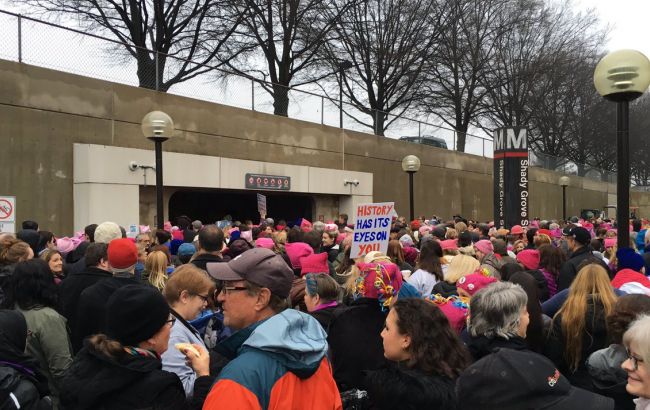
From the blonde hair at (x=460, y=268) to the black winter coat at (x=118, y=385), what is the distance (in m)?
3.67

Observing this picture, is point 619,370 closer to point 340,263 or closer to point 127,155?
point 340,263

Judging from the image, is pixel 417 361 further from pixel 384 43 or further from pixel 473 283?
pixel 384 43

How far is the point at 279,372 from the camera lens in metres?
2.26

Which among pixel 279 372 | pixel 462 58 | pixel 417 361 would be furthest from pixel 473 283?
pixel 462 58

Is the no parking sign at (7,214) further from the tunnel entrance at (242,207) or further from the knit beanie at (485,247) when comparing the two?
the tunnel entrance at (242,207)

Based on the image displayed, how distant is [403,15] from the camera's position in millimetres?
31109

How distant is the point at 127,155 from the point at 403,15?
68.1 ft

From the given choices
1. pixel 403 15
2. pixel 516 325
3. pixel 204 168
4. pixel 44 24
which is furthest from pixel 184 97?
pixel 403 15

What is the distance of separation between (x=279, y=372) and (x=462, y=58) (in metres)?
35.5

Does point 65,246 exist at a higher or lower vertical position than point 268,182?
lower

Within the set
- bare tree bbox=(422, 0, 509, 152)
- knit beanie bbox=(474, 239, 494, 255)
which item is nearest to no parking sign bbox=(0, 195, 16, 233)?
knit beanie bbox=(474, 239, 494, 255)

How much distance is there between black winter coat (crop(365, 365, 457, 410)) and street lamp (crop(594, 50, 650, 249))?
189 inches

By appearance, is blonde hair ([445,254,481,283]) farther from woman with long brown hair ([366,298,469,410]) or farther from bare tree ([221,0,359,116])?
bare tree ([221,0,359,116])

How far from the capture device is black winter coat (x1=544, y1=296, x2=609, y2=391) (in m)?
3.98
